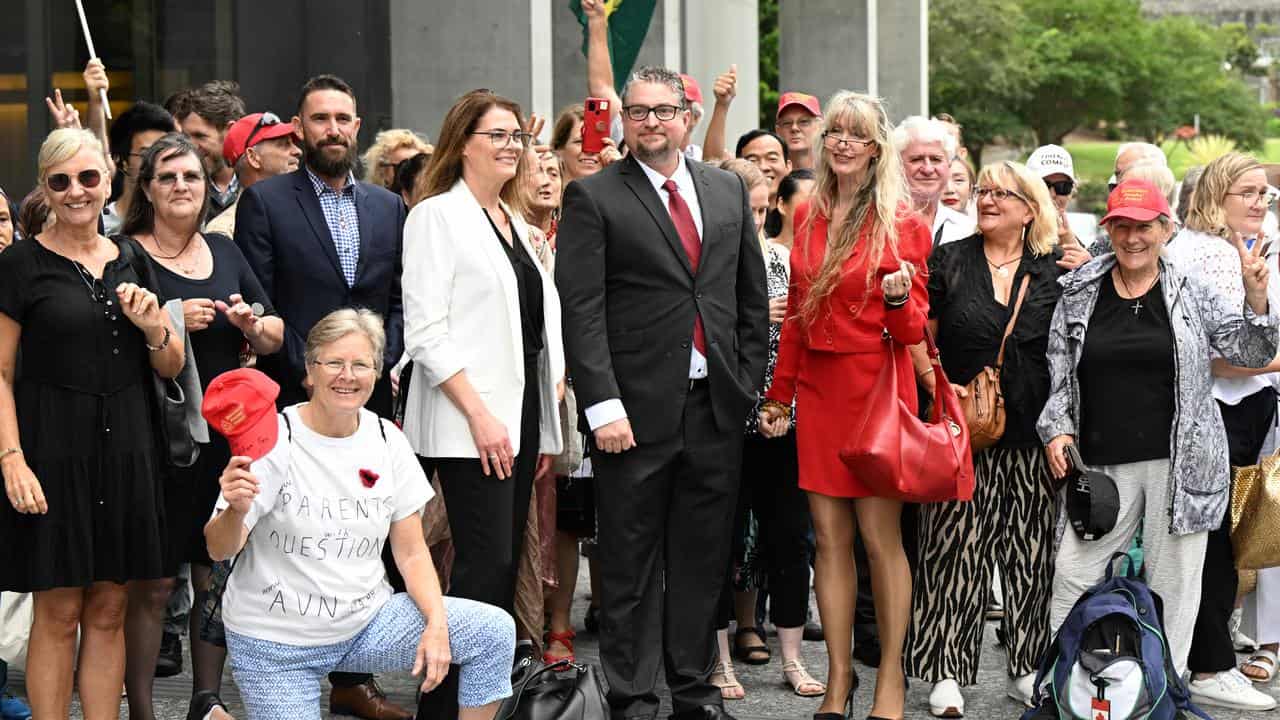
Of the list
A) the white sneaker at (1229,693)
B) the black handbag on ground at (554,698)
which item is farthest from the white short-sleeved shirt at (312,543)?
the white sneaker at (1229,693)

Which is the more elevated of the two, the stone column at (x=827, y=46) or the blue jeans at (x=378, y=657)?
the stone column at (x=827, y=46)

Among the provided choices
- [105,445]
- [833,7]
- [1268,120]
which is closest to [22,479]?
[105,445]

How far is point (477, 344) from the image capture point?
5.66m

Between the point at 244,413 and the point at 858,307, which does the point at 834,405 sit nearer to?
the point at 858,307

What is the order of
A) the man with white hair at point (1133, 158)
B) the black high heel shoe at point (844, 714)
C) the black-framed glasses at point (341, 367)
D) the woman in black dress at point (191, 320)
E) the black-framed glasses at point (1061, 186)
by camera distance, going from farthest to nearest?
1. the black-framed glasses at point (1061, 186)
2. the man with white hair at point (1133, 158)
3. the black high heel shoe at point (844, 714)
4. the woman in black dress at point (191, 320)
5. the black-framed glasses at point (341, 367)

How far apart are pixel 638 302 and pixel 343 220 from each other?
1.22 meters

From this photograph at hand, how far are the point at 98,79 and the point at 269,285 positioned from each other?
6.23 ft

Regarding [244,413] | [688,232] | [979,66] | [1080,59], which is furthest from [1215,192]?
[1080,59]

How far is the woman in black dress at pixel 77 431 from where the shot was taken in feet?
17.5

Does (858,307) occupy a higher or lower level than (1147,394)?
higher

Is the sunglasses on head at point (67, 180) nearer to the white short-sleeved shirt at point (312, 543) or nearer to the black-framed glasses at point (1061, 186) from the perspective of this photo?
the white short-sleeved shirt at point (312, 543)

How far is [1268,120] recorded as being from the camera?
72125mm

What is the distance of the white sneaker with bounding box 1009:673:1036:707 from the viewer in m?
6.56

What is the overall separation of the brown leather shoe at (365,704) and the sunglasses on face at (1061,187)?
3.88 meters
